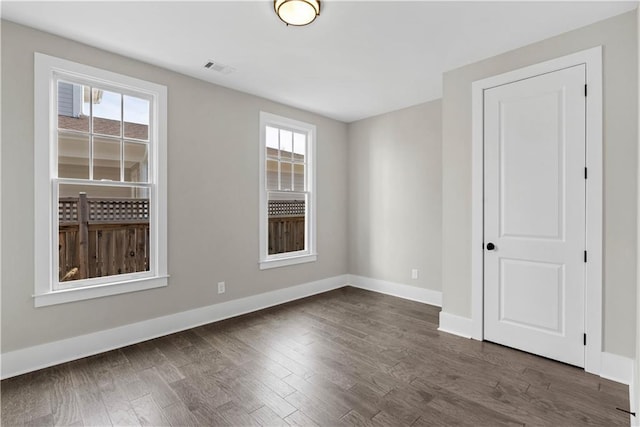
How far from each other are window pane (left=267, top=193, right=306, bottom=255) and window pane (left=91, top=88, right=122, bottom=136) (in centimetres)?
191

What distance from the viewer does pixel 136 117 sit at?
3.08 metres

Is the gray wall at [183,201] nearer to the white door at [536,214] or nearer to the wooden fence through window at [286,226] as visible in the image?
the wooden fence through window at [286,226]

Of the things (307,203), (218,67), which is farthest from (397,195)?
(218,67)

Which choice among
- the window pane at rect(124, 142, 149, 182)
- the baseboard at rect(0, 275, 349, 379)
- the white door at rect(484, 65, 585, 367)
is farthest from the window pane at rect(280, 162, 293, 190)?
the white door at rect(484, 65, 585, 367)

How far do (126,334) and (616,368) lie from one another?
4.04 m

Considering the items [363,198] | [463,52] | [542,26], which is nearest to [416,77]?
[463,52]

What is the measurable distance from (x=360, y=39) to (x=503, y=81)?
4.53 ft

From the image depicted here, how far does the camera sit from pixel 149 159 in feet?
10.3

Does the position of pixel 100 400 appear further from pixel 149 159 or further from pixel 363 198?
pixel 363 198

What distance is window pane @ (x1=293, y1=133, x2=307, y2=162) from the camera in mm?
4570

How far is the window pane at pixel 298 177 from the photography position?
4576mm

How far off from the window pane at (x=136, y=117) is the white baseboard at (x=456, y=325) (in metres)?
3.58

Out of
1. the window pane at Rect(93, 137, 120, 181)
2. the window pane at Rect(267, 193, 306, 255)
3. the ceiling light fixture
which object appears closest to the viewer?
the ceiling light fixture

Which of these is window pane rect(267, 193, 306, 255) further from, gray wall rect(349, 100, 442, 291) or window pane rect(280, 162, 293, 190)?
gray wall rect(349, 100, 442, 291)
